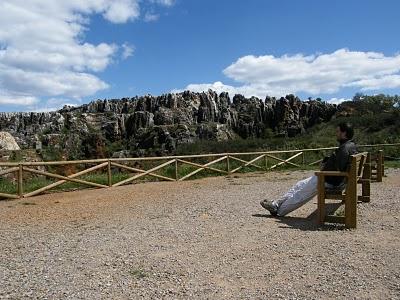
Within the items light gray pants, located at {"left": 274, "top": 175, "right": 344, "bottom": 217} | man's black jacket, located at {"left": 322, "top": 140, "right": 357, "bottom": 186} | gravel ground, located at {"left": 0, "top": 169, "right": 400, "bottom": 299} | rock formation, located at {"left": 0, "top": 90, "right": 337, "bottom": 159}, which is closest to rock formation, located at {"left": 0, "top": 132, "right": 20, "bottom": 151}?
A: gravel ground, located at {"left": 0, "top": 169, "right": 400, "bottom": 299}

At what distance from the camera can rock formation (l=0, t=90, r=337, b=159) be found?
97.0 m

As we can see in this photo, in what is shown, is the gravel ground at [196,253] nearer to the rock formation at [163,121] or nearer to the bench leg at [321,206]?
the bench leg at [321,206]

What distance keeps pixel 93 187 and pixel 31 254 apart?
741 centimetres

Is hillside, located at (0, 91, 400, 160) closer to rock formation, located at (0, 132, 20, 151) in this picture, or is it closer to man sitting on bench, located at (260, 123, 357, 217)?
rock formation, located at (0, 132, 20, 151)

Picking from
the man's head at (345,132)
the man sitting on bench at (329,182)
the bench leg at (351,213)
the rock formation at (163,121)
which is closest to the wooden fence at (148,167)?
the man sitting on bench at (329,182)

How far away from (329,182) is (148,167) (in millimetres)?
10373

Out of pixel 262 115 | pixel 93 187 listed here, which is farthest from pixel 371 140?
pixel 262 115

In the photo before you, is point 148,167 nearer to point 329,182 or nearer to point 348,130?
point 329,182

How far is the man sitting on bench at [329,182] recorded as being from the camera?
22.5 ft

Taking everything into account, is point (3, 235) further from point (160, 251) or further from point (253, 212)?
point (253, 212)

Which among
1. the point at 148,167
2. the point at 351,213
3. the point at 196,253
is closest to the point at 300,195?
the point at 351,213

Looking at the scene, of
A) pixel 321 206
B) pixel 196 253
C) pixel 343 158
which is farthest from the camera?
pixel 343 158

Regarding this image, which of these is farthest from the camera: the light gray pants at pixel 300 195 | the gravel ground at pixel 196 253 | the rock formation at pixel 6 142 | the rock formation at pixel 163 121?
the rock formation at pixel 163 121

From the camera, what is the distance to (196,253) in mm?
5246
